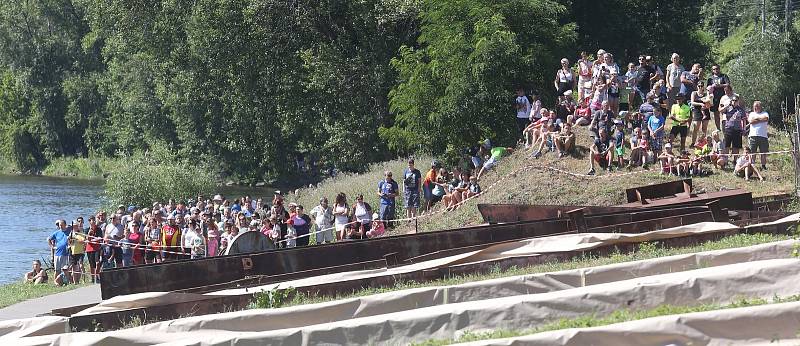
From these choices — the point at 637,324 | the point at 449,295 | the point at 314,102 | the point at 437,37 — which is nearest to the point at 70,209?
the point at 314,102

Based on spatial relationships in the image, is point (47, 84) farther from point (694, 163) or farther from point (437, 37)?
point (694, 163)

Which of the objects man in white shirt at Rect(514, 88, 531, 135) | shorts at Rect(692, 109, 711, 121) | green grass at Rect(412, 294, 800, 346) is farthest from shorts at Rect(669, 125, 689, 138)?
green grass at Rect(412, 294, 800, 346)

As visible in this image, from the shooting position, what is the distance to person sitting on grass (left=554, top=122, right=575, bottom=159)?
24.9 metres

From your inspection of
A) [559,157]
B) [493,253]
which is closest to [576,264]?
[493,253]

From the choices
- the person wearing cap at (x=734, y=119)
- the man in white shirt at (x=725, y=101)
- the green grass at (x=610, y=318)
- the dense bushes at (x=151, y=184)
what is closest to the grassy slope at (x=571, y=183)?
the person wearing cap at (x=734, y=119)

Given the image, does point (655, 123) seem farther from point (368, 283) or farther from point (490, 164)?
point (368, 283)

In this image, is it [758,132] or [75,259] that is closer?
[758,132]

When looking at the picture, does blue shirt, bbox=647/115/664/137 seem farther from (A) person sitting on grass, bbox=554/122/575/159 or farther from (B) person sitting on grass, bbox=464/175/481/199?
(B) person sitting on grass, bbox=464/175/481/199

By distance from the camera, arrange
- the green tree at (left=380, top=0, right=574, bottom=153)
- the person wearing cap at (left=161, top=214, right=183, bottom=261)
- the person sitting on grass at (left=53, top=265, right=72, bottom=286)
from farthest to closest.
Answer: the green tree at (left=380, top=0, right=574, bottom=153) → the person sitting on grass at (left=53, top=265, right=72, bottom=286) → the person wearing cap at (left=161, top=214, right=183, bottom=261)

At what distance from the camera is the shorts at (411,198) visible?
25.6 meters

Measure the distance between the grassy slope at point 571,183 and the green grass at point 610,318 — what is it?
11.5 m

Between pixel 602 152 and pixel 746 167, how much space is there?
3225 millimetres

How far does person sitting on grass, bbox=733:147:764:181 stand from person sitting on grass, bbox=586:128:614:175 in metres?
2.79

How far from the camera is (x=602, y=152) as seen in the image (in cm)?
2392
